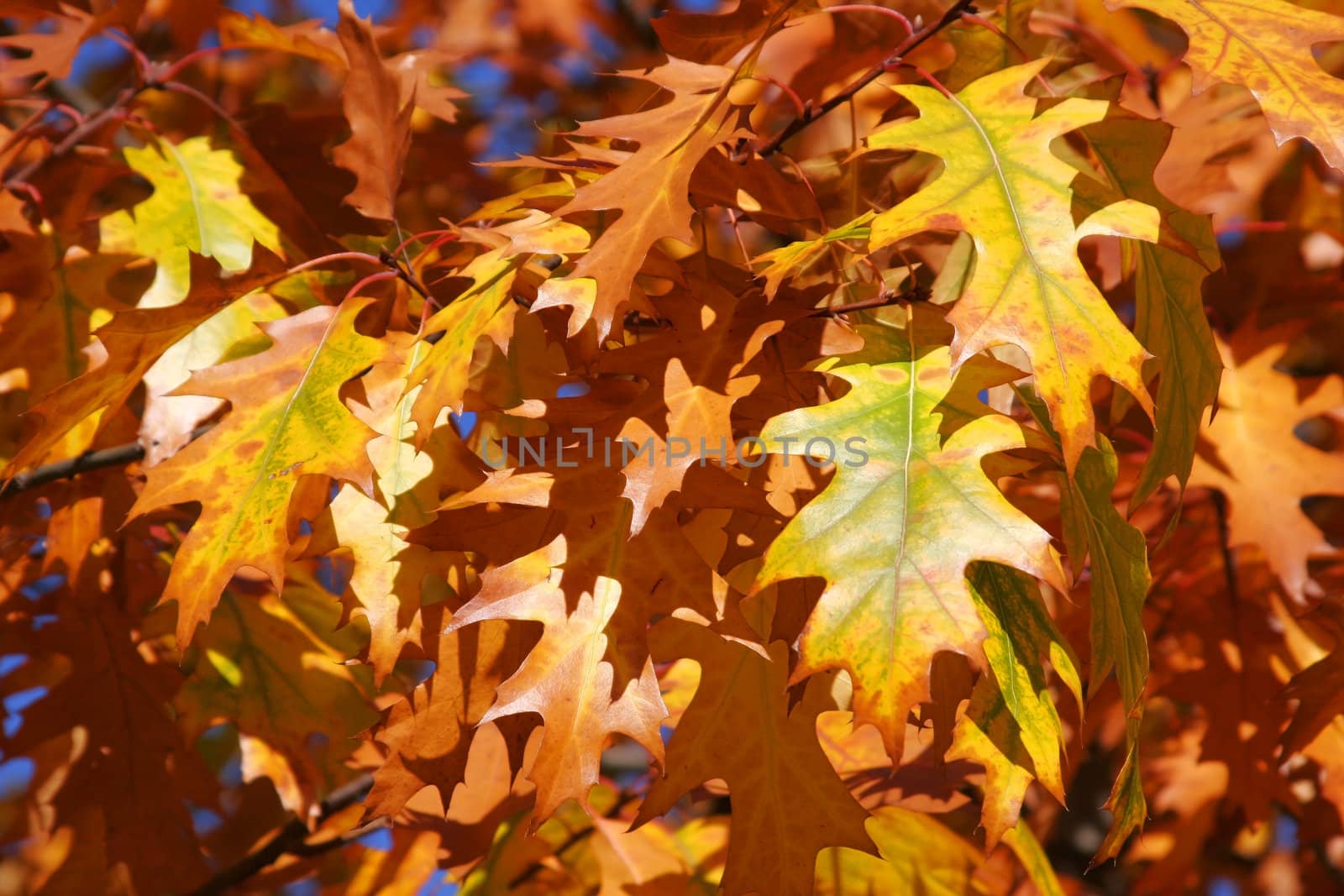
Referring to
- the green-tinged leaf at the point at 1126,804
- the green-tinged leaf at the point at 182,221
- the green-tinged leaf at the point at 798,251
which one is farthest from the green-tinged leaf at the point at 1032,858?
the green-tinged leaf at the point at 182,221

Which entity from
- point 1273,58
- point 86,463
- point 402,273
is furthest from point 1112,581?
point 86,463

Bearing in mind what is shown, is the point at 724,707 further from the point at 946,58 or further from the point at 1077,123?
the point at 946,58

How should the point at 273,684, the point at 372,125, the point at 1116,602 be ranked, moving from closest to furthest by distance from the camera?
the point at 1116,602, the point at 372,125, the point at 273,684

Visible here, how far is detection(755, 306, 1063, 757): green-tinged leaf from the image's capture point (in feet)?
3.02

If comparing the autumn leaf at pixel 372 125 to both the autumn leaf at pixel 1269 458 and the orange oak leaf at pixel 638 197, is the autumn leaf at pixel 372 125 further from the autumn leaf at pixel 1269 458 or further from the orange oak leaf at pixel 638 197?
the autumn leaf at pixel 1269 458

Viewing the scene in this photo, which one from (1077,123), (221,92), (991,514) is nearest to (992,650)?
(991,514)

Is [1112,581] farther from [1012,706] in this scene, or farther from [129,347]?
[129,347]

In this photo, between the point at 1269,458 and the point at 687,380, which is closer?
the point at 687,380

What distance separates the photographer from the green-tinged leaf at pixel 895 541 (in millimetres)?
920

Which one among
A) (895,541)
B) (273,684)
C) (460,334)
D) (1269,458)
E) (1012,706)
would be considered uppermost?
(460,334)

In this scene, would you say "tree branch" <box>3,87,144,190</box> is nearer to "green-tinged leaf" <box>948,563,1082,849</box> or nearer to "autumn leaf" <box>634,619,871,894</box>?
"autumn leaf" <box>634,619,871,894</box>

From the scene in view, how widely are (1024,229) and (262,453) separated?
0.74 meters

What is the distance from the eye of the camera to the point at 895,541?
3.18 ft

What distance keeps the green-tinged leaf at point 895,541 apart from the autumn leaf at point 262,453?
41 centimetres
